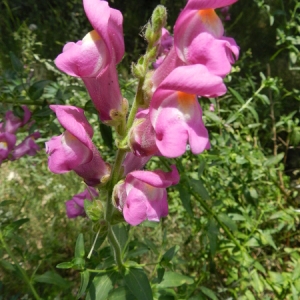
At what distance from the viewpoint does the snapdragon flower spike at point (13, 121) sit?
163cm

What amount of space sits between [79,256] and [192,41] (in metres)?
0.71

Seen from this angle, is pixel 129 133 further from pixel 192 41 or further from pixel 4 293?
pixel 4 293

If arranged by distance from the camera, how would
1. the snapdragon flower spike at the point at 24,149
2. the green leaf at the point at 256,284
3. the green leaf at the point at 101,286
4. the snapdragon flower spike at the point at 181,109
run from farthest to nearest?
the snapdragon flower spike at the point at 24,149 < the green leaf at the point at 256,284 < the green leaf at the point at 101,286 < the snapdragon flower spike at the point at 181,109

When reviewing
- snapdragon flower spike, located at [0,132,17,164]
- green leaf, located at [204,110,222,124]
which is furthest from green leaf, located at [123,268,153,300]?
green leaf, located at [204,110,222,124]

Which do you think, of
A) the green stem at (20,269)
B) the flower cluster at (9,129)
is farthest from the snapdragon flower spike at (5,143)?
the green stem at (20,269)

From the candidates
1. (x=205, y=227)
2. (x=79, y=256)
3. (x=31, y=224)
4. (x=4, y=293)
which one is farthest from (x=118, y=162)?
(x=31, y=224)

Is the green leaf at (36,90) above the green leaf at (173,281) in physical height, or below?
above

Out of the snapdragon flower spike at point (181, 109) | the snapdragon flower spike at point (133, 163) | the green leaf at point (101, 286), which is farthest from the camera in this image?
the green leaf at point (101, 286)

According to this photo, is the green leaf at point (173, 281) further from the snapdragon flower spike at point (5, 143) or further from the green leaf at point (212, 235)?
the snapdragon flower spike at point (5, 143)

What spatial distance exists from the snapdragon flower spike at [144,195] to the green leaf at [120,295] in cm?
41

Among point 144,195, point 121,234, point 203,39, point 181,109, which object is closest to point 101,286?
point 121,234

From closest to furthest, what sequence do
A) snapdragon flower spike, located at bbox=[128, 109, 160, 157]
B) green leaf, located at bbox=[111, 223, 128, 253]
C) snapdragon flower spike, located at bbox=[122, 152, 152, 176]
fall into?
snapdragon flower spike, located at bbox=[128, 109, 160, 157], snapdragon flower spike, located at bbox=[122, 152, 152, 176], green leaf, located at bbox=[111, 223, 128, 253]

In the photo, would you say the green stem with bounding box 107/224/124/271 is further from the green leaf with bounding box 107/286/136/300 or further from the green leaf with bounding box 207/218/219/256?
the green leaf with bounding box 207/218/219/256

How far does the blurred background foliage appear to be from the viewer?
1593 mm
